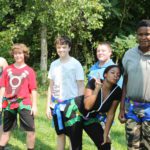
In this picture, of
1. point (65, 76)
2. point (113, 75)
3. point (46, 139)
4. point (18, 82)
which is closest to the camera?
point (113, 75)

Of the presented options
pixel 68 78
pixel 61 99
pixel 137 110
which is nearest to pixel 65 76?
pixel 68 78

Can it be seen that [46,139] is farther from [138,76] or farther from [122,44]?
[122,44]

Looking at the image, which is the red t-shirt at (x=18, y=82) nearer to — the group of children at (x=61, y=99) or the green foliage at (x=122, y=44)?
the group of children at (x=61, y=99)

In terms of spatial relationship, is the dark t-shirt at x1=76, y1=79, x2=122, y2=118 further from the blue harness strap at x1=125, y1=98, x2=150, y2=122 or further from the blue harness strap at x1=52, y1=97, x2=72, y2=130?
the blue harness strap at x1=52, y1=97, x2=72, y2=130

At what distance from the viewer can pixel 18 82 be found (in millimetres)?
5312

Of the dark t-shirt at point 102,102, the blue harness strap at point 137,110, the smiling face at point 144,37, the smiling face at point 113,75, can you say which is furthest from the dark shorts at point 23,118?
the smiling face at point 144,37

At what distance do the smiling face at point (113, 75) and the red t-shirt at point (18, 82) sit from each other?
1.44 metres

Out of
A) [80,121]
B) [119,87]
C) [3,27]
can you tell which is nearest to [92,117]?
[80,121]

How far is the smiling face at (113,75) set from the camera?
4293mm

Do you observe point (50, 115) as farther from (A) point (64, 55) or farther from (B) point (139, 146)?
(B) point (139, 146)

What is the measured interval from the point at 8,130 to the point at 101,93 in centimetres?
180

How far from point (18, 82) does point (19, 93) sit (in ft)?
0.50

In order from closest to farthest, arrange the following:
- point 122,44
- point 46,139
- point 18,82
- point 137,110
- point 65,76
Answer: point 137,110 < point 65,76 < point 18,82 < point 46,139 < point 122,44

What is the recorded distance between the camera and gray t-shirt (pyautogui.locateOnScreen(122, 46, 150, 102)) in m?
4.01
